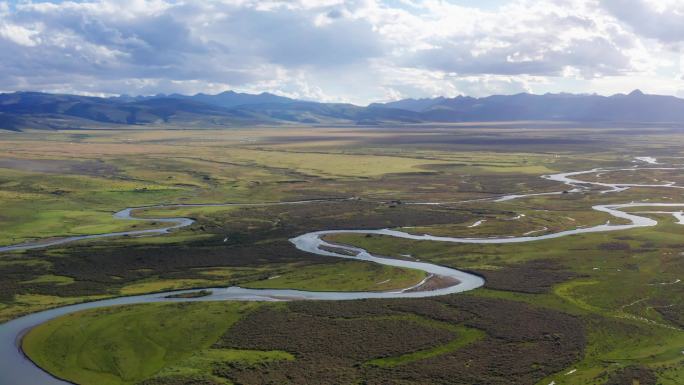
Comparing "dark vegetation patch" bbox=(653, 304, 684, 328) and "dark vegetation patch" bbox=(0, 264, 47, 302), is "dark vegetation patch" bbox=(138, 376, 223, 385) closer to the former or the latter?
"dark vegetation patch" bbox=(0, 264, 47, 302)

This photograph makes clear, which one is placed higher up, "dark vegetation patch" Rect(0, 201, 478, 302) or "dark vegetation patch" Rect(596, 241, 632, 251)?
"dark vegetation patch" Rect(596, 241, 632, 251)

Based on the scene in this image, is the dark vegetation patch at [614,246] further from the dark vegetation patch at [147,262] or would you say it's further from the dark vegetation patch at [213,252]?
the dark vegetation patch at [147,262]

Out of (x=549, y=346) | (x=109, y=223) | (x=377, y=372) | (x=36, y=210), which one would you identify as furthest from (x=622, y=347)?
(x=36, y=210)

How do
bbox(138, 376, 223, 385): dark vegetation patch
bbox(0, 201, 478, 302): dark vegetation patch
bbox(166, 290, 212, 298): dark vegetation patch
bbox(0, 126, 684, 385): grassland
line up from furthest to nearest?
bbox(0, 201, 478, 302): dark vegetation patch, bbox(166, 290, 212, 298): dark vegetation patch, bbox(0, 126, 684, 385): grassland, bbox(138, 376, 223, 385): dark vegetation patch

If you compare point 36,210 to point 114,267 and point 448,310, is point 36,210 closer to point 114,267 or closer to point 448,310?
point 114,267

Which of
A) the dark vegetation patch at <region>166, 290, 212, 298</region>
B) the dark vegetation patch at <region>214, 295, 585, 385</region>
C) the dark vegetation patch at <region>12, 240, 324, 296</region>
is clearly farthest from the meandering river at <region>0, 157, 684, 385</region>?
the dark vegetation patch at <region>214, 295, 585, 385</region>
